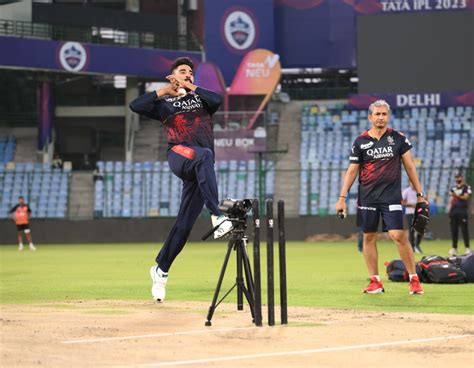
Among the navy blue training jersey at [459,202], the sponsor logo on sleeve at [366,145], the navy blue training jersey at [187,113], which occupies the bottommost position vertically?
the navy blue training jersey at [459,202]

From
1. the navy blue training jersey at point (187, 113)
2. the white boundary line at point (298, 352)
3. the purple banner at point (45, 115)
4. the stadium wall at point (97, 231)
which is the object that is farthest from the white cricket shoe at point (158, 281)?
the purple banner at point (45, 115)

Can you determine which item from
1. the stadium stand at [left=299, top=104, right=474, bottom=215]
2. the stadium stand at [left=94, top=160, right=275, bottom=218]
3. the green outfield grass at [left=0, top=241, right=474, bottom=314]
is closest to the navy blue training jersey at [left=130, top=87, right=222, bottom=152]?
the green outfield grass at [left=0, top=241, right=474, bottom=314]

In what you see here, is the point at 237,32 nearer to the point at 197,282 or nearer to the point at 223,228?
the point at 197,282

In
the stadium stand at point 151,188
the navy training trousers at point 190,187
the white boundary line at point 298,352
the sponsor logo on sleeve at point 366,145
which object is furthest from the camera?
the stadium stand at point 151,188

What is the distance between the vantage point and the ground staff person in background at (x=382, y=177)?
1368cm

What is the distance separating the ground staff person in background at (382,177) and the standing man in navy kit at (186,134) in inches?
89.7

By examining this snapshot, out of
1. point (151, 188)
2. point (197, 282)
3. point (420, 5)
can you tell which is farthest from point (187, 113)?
point (151, 188)

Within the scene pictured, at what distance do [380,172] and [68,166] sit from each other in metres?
33.3

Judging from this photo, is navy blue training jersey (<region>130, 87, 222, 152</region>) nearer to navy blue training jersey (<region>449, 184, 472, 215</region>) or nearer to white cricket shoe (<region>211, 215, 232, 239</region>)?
white cricket shoe (<region>211, 215, 232, 239</region>)

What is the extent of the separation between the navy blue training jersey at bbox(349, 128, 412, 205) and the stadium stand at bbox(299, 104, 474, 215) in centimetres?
2638

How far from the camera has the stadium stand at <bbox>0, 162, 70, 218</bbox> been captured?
4284 centimetres

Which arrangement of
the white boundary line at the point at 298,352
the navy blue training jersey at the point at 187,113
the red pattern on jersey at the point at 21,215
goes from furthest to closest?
the red pattern on jersey at the point at 21,215 < the navy blue training jersey at the point at 187,113 < the white boundary line at the point at 298,352

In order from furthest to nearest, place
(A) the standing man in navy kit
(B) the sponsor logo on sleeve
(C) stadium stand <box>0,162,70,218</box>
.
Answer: (C) stadium stand <box>0,162,70,218</box>, (B) the sponsor logo on sleeve, (A) the standing man in navy kit

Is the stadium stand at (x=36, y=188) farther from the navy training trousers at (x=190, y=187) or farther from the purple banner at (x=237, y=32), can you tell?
the navy training trousers at (x=190, y=187)
